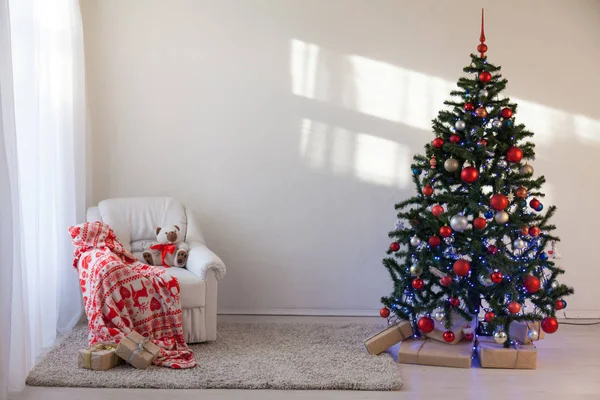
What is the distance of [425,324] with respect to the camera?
413cm

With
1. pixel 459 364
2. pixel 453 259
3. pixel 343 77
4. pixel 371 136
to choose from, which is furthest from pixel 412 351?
pixel 343 77

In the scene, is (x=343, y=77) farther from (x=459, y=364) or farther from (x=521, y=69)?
(x=459, y=364)

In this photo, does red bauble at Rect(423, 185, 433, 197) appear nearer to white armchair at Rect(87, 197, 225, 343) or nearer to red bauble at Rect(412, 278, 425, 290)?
red bauble at Rect(412, 278, 425, 290)

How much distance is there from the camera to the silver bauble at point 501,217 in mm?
3939

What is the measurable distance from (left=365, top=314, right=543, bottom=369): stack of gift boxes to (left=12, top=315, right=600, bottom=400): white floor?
0.05 m

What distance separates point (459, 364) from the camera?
3.99 meters

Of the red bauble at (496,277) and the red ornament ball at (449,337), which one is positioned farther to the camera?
the red ornament ball at (449,337)

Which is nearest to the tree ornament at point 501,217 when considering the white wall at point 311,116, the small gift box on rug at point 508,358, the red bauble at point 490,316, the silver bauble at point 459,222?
the silver bauble at point 459,222

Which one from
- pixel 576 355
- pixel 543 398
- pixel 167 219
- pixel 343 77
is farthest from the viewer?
pixel 343 77

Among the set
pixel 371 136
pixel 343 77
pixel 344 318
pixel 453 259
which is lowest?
pixel 344 318

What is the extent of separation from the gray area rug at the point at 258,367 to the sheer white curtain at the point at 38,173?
A: 194mm

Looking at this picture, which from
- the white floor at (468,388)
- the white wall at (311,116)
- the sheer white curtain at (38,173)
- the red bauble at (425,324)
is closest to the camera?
the sheer white curtain at (38,173)

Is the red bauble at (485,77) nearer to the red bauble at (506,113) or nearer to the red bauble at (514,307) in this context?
the red bauble at (506,113)

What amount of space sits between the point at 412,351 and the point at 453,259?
57cm
